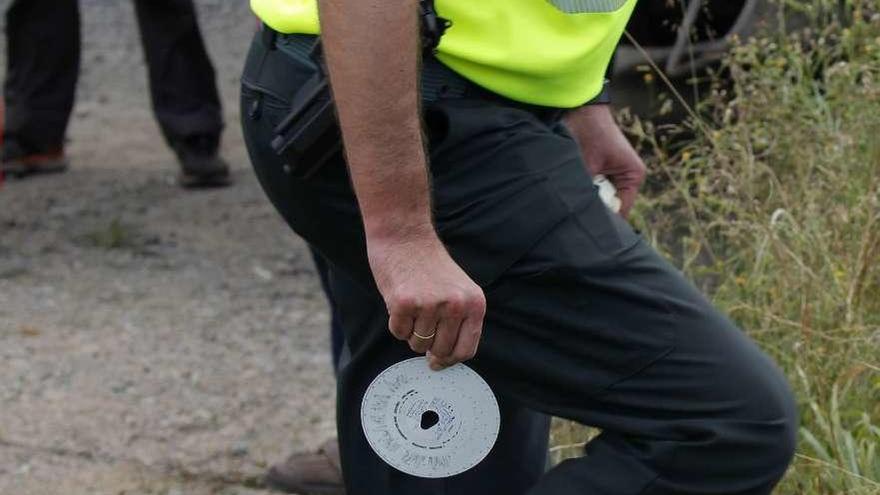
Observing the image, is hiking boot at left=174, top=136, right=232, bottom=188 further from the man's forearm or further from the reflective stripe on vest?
the man's forearm

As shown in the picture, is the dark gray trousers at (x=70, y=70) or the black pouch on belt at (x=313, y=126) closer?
the black pouch on belt at (x=313, y=126)

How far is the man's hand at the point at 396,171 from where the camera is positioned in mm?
1905

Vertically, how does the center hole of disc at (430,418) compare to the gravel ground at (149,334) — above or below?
above

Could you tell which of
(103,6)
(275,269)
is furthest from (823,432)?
(103,6)

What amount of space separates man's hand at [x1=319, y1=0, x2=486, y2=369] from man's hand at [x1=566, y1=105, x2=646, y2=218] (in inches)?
28.5

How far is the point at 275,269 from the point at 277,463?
1.56 metres

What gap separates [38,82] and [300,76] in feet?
13.6

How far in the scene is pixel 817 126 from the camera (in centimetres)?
361

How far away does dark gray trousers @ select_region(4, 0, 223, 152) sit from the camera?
19.4 feet

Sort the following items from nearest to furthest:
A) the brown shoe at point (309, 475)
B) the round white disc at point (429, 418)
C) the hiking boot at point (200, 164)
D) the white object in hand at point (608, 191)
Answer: the round white disc at point (429, 418)
the white object in hand at point (608, 191)
the brown shoe at point (309, 475)
the hiking boot at point (200, 164)

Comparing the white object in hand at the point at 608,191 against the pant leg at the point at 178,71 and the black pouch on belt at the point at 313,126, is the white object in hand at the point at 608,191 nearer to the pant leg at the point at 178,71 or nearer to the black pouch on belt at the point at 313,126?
the black pouch on belt at the point at 313,126

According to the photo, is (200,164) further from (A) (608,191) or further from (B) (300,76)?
(B) (300,76)

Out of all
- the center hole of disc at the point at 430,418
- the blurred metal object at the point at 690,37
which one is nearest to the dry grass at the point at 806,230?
the blurred metal object at the point at 690,37

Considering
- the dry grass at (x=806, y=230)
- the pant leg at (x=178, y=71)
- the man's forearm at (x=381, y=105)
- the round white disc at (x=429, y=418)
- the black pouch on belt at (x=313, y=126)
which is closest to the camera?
the man's forearm at (x=381, y=105)
